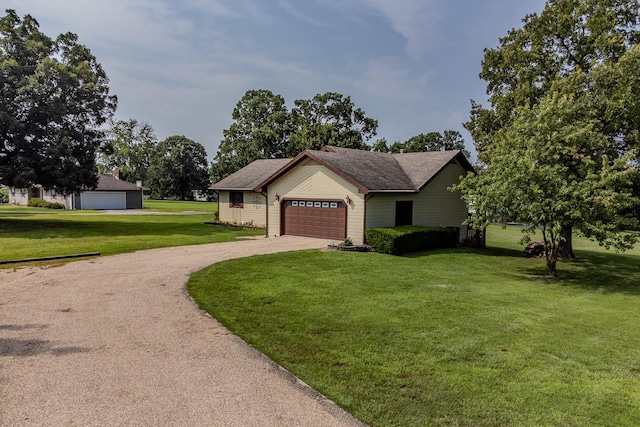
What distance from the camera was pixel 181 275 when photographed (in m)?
11.8

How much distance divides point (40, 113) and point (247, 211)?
14.8 metres

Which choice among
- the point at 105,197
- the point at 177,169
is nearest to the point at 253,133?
the point at 105,197

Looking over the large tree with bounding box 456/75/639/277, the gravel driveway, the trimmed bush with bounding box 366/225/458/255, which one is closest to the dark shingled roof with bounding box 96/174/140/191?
the trimmed bush with bounding box 366/225/458/255

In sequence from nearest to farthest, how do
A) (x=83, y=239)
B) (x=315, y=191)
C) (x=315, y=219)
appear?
(x=83, y=239), (x=315, y=191), (x=315, y=219)

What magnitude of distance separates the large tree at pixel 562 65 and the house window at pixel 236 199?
1672 cm

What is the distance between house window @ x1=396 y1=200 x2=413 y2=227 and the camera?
20987 mm

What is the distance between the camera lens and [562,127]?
15008 mm

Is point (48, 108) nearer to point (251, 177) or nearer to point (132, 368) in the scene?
point (251, 177)

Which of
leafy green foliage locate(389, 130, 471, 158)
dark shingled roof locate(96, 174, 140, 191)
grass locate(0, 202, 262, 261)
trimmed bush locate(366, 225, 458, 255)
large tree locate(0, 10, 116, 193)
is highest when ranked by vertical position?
leafy green foliage locate(389, 130, 471, 158)

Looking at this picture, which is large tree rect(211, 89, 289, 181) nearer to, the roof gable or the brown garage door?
the roof gable

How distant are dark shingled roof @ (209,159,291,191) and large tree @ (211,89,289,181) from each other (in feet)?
74.1

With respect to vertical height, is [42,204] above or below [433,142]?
below

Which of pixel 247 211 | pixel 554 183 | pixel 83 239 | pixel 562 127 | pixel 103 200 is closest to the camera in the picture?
pixel 554 183

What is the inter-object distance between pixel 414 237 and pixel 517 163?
20.2 feet
